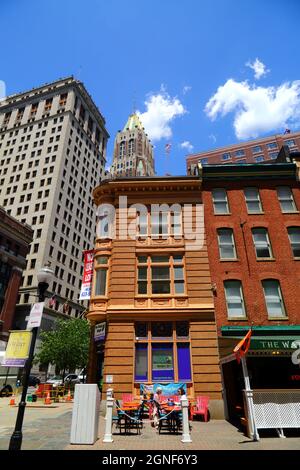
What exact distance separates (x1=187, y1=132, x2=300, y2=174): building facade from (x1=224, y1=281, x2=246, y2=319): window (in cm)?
6944

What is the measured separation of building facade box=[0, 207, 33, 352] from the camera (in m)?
54.5

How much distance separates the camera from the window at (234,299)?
1787cm

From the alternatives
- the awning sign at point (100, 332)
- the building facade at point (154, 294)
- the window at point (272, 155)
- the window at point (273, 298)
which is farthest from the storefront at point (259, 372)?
the window at point (272, 155)

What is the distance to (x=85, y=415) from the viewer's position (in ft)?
31.4

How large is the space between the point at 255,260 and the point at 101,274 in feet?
32.4

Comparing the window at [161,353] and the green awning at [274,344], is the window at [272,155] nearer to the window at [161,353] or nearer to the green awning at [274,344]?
the window at [161,353]

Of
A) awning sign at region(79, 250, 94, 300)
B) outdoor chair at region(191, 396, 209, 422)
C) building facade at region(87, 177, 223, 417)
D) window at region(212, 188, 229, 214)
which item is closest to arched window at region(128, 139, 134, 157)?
window at region(212, 188, 229, 214)

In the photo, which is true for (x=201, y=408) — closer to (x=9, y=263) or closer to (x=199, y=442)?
(x=199, y=442)

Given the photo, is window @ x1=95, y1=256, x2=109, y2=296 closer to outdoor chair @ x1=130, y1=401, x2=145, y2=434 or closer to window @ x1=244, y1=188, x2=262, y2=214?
outdoor chair @ x1=130, y1=401, x2=145, y2=434

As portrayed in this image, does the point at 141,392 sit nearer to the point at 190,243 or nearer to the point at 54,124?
the point at 190,243

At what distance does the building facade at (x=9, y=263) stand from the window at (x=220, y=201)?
45425 mm

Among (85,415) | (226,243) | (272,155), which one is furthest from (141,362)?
(272,155)

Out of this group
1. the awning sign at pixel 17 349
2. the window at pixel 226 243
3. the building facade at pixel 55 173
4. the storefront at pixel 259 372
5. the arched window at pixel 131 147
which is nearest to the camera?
the storefront at pixel 259 372
